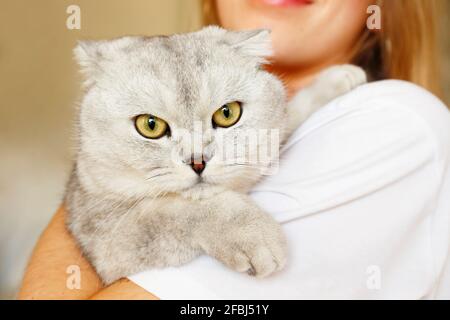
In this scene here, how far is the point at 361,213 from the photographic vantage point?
81cm

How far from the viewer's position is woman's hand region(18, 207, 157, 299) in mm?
827

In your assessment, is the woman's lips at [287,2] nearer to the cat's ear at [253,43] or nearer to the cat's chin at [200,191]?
the cat's ear at [253,43]

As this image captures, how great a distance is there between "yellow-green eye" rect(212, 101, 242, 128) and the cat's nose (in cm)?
9

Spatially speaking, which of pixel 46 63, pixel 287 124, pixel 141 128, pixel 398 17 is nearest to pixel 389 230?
pixel 287 124

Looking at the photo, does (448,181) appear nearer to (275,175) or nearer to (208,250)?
(275,175)

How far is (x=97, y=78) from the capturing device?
962 mm

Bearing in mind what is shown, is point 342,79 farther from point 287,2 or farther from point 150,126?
point 150,126

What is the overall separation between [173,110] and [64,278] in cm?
41

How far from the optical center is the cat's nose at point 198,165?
820 millimetres

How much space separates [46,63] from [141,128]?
1699mm

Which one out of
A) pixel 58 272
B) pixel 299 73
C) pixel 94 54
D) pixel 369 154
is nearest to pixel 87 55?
pixel 94 54

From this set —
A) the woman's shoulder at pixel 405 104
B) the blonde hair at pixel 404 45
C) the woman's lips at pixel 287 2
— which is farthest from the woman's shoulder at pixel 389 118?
the blonde hair at pixel 404 45

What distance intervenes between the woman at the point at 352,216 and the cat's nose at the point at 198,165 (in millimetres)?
138

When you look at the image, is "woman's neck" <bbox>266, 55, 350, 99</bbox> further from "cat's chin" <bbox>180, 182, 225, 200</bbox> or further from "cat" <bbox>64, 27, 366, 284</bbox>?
"cat's chin" <bbox>180, 182, 225, 200</bbox>
